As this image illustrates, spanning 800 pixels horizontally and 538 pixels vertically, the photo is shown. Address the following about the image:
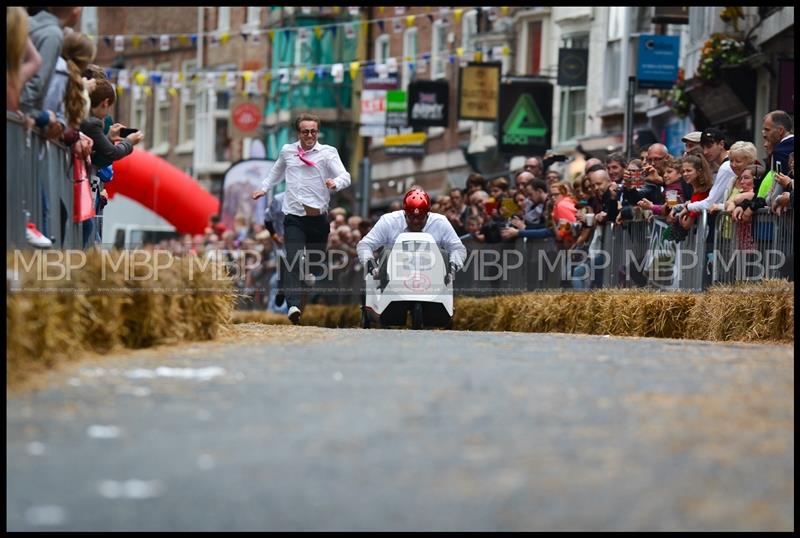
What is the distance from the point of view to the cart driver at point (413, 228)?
20.4 m

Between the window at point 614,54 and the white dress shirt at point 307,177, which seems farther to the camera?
the window at point 614,54

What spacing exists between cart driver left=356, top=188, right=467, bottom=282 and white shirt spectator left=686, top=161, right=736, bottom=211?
10.3 feet

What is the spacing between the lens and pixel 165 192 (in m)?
51.2

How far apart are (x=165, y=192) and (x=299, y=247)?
1232 inches

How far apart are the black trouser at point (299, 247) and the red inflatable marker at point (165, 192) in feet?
94.3

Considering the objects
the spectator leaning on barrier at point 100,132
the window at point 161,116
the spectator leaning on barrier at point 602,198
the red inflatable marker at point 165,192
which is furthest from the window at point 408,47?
the spectator leaning on barrier at point 100,132

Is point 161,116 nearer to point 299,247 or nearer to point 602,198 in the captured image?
point 602,198

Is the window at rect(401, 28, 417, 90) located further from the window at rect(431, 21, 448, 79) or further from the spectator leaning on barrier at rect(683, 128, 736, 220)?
the spectator leaning on barrier at rect(683, 128, 736, 220)

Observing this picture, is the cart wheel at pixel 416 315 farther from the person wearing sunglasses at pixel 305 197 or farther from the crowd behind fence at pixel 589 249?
the crowd behind fence at pixel 589 249

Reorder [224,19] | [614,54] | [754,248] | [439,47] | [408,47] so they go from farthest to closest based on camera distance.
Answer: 1. [224,19]
2. [408,47]
3. [439,47]
4. [614,54]
5. [754,248]

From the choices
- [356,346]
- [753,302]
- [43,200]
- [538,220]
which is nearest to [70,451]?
[356,346]

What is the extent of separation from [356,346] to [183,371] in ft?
7.72

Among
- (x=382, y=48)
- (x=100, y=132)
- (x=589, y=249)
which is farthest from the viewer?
(x=382, y=48)

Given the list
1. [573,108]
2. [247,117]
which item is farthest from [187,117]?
[573,108]
